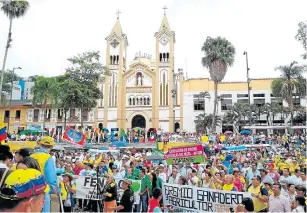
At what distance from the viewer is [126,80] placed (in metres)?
52.3

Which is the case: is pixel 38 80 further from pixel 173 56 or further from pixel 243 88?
pixel 243 88

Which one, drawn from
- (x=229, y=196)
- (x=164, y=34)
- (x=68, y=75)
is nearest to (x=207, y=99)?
(x=164, y=34)

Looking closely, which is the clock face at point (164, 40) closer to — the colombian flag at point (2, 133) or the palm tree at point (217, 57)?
the palm tree at point (217, 57)

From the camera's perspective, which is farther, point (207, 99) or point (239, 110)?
point (207, 99)

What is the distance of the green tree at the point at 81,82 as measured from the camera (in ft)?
123

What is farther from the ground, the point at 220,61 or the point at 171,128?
the point at 220,61

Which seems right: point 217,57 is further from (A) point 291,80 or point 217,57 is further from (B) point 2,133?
(B) point 2,133

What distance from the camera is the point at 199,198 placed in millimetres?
7492

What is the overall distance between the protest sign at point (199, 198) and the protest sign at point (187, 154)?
295cm

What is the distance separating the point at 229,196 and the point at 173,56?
46462mm

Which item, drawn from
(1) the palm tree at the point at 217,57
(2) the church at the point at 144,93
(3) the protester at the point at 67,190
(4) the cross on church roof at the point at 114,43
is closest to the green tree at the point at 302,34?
(1) the palm tree at the point at 217,57

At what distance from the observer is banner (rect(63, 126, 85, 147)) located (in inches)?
667

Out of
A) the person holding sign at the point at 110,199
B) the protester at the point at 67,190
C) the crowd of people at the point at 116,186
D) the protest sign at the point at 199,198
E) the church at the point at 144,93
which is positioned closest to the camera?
the crowd of people at the point at 116,186

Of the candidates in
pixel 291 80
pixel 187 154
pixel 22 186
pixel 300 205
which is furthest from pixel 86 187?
pixel 291 80
